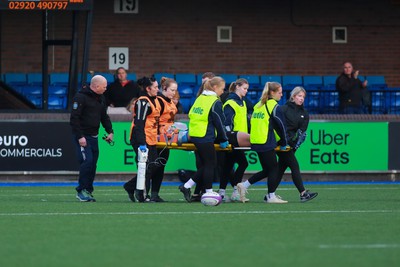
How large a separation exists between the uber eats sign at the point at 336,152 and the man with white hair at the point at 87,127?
6.20m

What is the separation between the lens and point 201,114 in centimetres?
1606

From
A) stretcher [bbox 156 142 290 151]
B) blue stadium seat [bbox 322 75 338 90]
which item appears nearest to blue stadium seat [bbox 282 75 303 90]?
blue stadium seat [bbox 322 75 338 90]

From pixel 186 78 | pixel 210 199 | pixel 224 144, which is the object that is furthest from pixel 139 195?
pixel 186 78

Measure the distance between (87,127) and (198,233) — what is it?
5533 millimetres

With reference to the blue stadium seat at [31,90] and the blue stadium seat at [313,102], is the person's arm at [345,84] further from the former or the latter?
the blue stadium seat at [31,90]

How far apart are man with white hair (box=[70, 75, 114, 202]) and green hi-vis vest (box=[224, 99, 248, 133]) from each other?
1725mm

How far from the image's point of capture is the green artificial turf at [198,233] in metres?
9.87

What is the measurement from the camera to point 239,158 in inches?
687

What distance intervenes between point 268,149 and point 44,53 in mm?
8810

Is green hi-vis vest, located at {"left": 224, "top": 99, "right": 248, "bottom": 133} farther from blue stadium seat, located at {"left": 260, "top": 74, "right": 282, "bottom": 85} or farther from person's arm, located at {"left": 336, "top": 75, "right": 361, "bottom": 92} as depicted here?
blue stadium seat, located at {"left": 260, "top": 74, "right": 282, "bottom": 85}

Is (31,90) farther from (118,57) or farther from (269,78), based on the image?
(269,78)

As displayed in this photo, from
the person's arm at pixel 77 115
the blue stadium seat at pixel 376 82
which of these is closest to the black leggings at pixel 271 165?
the person's arm at pixel 77 115

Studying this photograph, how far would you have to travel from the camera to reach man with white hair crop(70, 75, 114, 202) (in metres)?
17.0

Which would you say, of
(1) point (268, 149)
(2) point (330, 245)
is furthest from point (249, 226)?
(1) point (268, 149)
